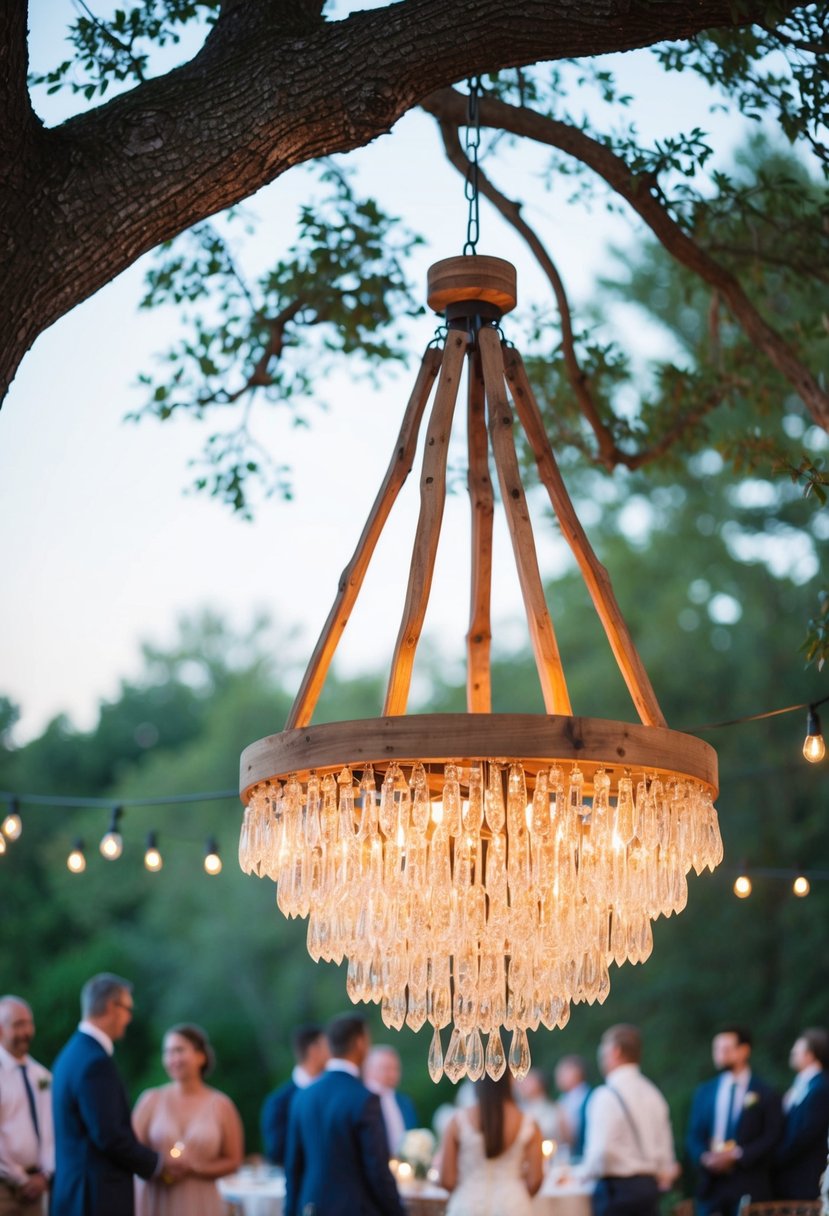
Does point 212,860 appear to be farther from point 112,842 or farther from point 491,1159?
point 491,1159

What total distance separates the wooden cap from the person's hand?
4135 mm

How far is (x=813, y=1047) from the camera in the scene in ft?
24.1

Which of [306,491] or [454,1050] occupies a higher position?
[306,491]

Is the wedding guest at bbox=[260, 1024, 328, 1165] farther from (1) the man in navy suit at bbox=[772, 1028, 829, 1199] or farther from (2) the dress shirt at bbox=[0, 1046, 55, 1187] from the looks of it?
(1) the man in navy suit at bbox=[772, 1028, 829, 1199]

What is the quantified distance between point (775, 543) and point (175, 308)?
9787 millimetres

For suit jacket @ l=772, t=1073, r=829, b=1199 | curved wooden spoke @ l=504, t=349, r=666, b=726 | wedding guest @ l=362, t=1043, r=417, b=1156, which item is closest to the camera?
curved wooden spoke @ l=504, t=349, r=666, b=726

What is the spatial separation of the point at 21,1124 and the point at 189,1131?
0.68m

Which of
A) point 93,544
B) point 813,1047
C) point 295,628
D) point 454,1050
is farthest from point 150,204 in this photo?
point 295,628

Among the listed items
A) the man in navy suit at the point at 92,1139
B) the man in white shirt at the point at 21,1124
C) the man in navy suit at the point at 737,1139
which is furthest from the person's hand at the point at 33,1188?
the man in navy suit at the point at 737,1139

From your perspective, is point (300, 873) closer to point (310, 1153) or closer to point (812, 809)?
point (310, 1153)

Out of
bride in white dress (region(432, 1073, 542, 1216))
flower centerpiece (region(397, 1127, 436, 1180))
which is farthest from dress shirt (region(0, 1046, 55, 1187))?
flower centerpiece (region(397, 1127, 436, 1180))

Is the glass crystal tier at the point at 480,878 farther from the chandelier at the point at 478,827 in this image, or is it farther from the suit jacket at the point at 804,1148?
the suit jacket at the point at 804,1148

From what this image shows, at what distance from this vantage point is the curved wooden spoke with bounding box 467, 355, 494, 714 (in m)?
3.87

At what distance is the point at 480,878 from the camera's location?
10.3ft
